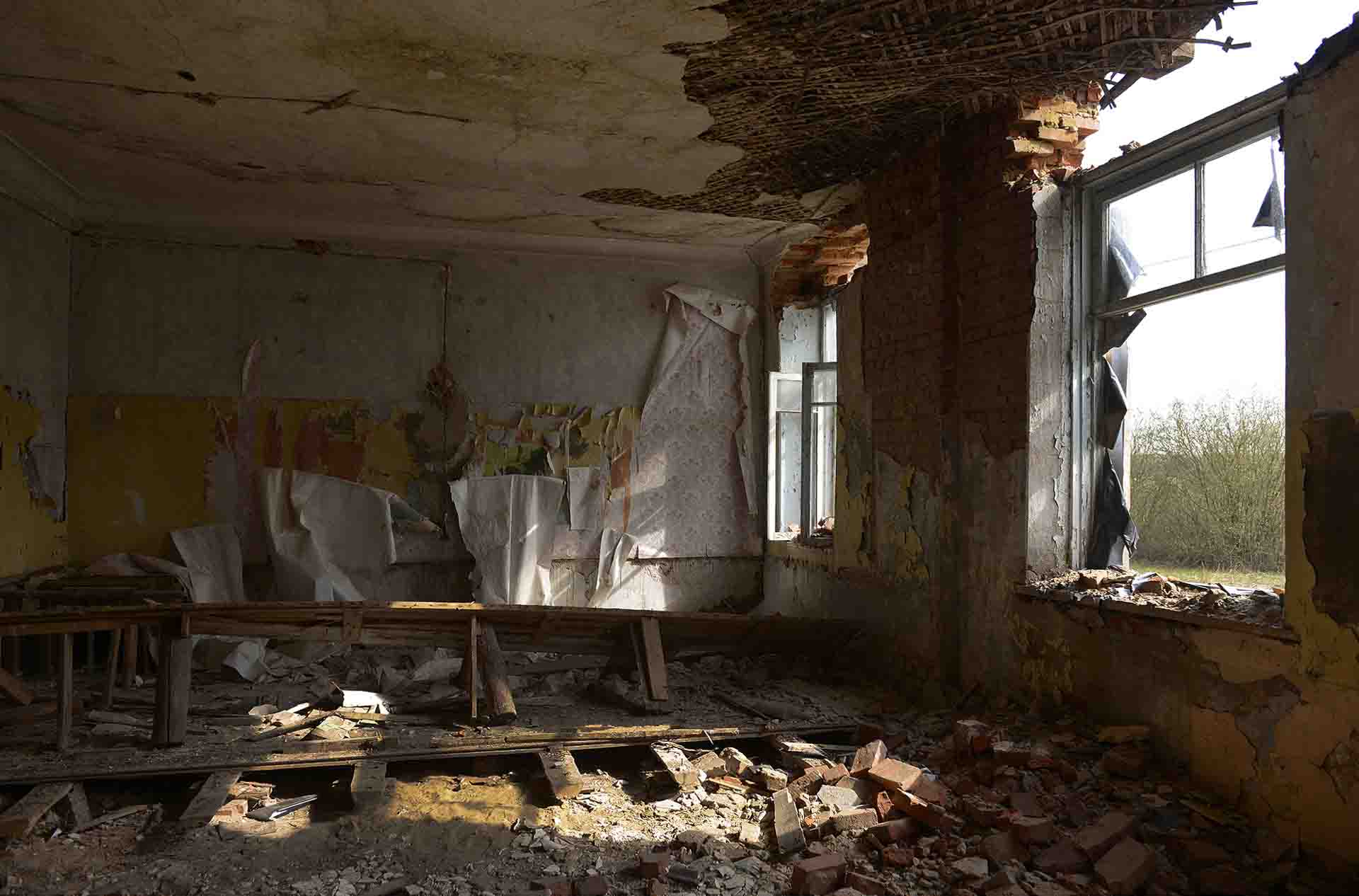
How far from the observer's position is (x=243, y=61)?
13.1ft

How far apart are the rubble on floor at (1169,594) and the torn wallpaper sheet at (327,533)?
4.57 meters

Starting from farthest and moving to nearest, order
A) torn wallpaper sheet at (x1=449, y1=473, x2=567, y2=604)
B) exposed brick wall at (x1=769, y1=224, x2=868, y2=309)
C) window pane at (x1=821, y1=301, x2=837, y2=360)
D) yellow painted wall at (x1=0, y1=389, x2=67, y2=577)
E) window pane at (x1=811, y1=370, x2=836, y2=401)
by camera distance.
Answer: window pane at (x1=821, y1=301, x2=837, y2=360) < window pane at (x1=811, y1=370, x2=836, y2=401) < exposed brick wall at (x1=769, y1=224, x2=868, y2=309) < torn wallpaper sheet at (x1=449, y1=473, x2=567, y2=604) < yellow painted wall at (x1=0, y1=389, x2=67, y2=577)

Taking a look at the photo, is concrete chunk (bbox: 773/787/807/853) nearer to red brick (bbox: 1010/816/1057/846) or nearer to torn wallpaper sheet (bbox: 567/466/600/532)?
red brick (bbox: 1010/816/1057/846)

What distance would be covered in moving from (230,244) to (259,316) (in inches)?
22.2

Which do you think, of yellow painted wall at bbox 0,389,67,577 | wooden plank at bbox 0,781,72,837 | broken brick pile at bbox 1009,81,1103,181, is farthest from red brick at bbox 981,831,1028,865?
yellow painted wall at bbox 0,389,67,577

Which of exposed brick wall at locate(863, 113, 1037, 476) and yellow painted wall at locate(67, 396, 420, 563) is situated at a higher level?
exposed brick wall at locate(863, 113, 1037, 476)

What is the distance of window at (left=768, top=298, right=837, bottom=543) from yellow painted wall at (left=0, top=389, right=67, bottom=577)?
5249mm

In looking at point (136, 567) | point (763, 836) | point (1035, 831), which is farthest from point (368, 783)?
point (136, 567)

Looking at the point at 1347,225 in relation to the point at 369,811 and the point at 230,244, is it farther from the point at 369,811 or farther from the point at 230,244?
the point at 230,244

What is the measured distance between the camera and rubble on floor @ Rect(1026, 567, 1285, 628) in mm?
3248

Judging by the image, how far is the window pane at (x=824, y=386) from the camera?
7.18 metres

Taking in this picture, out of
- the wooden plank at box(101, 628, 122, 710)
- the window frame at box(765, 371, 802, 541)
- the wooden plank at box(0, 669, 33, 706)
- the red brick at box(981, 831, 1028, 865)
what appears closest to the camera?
the red brick at box(981, 831, 1028, 865)

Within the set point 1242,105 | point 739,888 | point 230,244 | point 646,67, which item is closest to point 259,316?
point 230,244

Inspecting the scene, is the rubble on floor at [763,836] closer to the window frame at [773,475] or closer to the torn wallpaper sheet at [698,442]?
the torn wallpaper sheet at [698,442]
